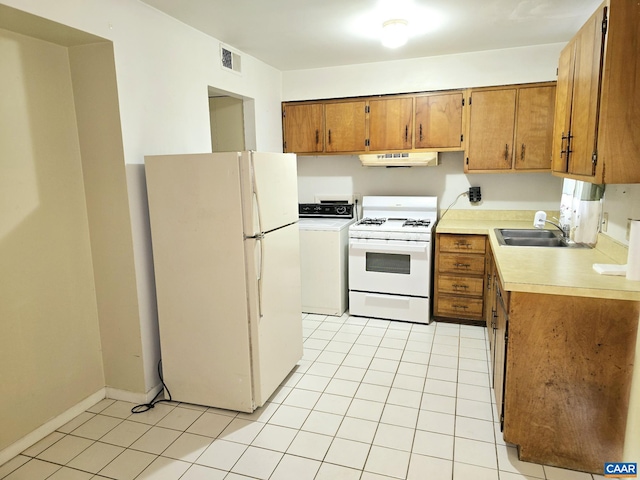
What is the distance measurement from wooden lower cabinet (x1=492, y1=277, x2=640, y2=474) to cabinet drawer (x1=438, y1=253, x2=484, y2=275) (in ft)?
5.50

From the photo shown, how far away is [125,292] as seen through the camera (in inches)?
102

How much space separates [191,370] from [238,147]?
2229 millimetres

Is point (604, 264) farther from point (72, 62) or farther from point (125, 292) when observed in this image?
point (72, 62)

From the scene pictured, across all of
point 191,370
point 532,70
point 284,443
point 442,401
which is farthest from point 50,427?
point 532,70

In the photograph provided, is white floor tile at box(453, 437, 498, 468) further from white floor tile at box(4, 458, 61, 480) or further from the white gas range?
white floor tile at box(4, 458, 61, 480)

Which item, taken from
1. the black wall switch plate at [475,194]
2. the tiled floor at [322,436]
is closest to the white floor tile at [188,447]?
the tiled floor at [322,436]

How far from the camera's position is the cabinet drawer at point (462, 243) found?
3647 millimetres

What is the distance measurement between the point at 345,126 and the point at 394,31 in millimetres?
1366

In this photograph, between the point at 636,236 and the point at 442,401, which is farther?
the point at 442,401

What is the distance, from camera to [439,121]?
389cm

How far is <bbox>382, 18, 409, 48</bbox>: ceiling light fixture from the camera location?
2.86m

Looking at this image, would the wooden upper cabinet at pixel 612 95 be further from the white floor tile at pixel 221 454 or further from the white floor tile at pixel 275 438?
the white floor tile at pixel 221 454

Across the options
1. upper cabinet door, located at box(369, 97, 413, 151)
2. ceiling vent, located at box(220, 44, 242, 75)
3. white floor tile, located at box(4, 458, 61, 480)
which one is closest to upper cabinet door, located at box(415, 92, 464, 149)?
upper cabinet door, located at box(369, 97, 413, 151)

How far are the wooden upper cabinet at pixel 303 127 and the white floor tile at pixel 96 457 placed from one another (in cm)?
311
